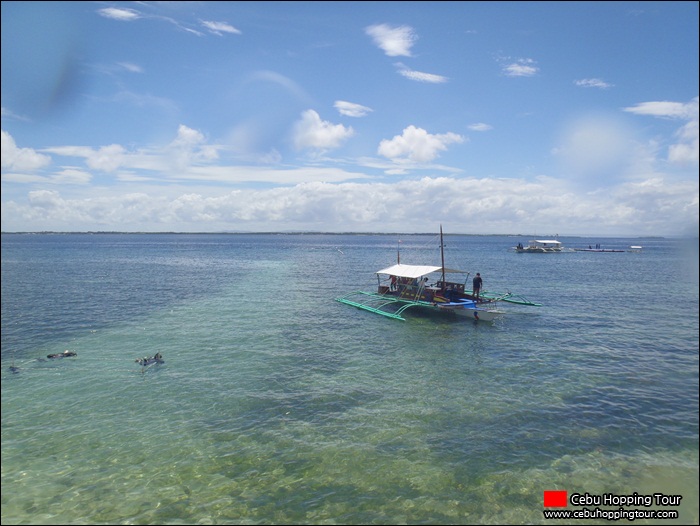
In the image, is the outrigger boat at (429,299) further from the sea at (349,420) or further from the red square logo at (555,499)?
the red square logo at (555,499)

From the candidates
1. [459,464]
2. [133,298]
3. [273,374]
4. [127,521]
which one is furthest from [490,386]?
[133,298]

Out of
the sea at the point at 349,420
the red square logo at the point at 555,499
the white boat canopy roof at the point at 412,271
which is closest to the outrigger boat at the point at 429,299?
the white boat canopy roof at the point at 412,271

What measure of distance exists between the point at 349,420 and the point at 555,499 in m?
8.50

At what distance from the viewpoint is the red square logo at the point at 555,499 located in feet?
40.0

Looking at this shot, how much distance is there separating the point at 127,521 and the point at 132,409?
7.98m

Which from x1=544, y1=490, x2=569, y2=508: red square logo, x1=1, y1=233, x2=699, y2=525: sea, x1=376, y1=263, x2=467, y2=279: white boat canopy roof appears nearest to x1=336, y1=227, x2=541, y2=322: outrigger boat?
x1=376, y1=263, x2=467, y2=279: white boat canopy roof

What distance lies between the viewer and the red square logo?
12.2m

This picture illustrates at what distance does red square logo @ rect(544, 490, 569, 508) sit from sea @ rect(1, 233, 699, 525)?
118 mm

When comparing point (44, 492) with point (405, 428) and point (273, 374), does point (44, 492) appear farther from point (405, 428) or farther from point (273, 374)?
point (405, 428)

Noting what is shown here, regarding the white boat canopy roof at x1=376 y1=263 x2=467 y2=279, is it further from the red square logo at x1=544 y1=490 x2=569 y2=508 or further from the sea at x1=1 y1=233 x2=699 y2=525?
the red square logo at x1=544 y1=490 x2=569 y2=508

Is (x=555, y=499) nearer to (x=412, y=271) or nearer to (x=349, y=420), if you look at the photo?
(x=349, y=420)

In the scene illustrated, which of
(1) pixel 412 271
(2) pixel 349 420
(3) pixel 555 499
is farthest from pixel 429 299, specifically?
(3) pixel 555 499

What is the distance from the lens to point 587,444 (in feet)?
50.5

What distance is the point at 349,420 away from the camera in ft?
57.6
